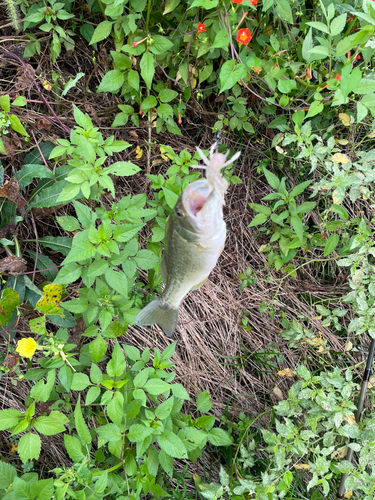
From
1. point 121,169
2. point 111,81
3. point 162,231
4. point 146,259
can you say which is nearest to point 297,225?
point 162,231

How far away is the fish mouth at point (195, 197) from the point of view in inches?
50.8

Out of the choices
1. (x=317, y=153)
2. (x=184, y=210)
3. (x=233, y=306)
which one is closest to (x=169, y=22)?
(x=317, y=153)

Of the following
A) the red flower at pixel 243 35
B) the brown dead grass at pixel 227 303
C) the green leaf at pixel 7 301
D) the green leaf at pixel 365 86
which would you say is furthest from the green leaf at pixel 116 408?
the red flower at pixel 243 35

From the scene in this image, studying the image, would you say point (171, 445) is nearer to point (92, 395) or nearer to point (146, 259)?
point (92, 395)

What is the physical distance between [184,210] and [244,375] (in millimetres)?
2162

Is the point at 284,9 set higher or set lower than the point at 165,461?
higher

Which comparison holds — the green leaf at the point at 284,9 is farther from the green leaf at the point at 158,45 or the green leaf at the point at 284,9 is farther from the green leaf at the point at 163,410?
the green leaf at the point at 163,410

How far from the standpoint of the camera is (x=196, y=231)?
4.41 feet

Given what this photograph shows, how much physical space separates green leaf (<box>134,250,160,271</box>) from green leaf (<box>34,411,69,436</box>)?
0.82 meters

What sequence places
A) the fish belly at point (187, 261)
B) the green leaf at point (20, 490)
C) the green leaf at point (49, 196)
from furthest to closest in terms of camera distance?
the green leaf at point (49, 196)
the green leaf at point (20, 490)
the fish belly at point (187, 261)

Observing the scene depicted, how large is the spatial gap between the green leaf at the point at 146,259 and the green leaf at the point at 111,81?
1.17 meters

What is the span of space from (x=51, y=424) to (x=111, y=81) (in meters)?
1.99

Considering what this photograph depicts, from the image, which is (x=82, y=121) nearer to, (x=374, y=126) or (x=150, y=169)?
(x=150, y=169)

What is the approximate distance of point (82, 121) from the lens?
1848 millimetres
